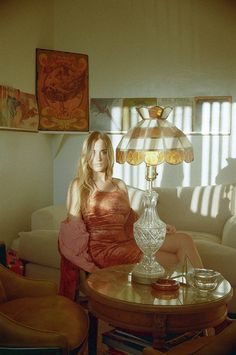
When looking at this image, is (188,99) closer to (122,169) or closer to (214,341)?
(122,169)

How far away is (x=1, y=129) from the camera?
4.05 metres

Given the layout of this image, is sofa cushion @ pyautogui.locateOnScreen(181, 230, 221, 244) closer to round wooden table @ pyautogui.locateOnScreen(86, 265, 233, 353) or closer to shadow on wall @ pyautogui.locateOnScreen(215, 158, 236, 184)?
shadow on wall @ pyautogui.locateOnScreen(215, 158, 236, 184)

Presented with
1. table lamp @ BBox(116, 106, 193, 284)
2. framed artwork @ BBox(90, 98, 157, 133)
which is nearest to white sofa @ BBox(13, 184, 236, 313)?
framed artwork @ BBox(90, 98, 157, 133)

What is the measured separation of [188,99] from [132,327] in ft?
10.4

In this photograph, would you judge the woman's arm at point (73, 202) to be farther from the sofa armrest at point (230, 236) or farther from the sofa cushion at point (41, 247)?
the sofa armrest at point (230, 236)

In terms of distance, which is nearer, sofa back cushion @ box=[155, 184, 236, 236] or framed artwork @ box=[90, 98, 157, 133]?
sofa back cushion @ box=[155, 184, 236, 236]

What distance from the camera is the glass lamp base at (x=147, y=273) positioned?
8.43ft

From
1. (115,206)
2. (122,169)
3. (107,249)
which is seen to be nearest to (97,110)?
(122,169)

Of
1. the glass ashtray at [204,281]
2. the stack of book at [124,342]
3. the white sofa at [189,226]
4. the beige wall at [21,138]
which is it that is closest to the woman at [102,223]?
the white sofa at [189,226]

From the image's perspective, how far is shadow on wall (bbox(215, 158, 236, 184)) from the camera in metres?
4.96

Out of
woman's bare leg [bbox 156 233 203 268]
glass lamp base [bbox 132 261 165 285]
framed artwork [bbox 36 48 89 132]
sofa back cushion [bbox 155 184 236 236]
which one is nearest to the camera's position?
glass lamp base [bbox 132 261 165 285]

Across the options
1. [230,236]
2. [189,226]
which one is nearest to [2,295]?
[230,236]

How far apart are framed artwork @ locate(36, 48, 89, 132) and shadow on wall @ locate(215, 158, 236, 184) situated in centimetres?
143

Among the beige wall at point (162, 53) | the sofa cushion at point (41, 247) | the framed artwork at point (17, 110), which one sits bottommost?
the sofa cushion at point (41, 247)
